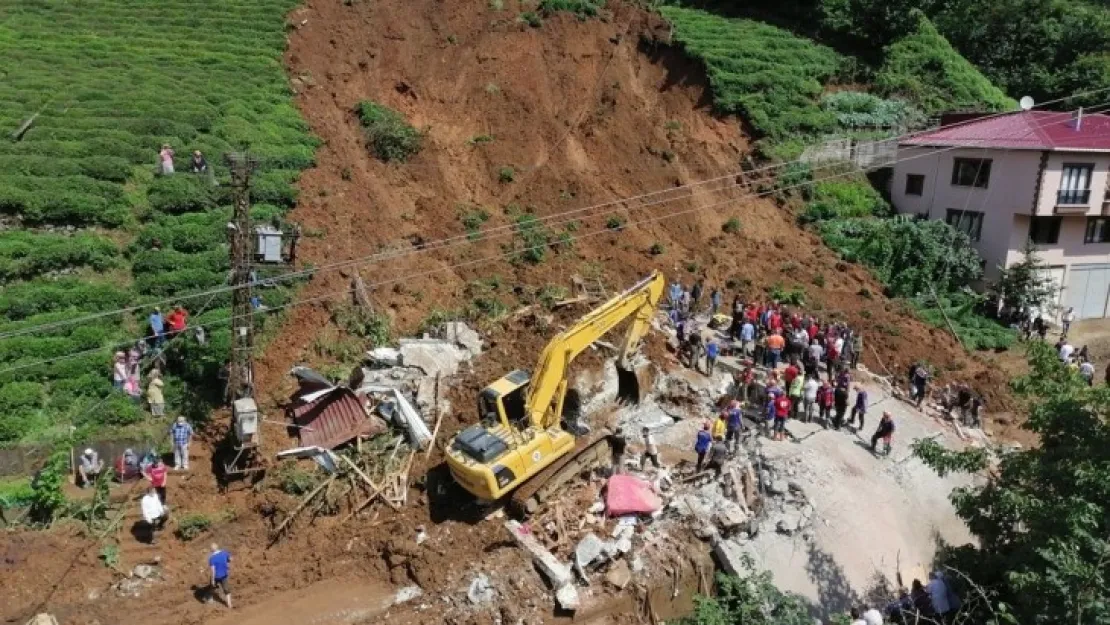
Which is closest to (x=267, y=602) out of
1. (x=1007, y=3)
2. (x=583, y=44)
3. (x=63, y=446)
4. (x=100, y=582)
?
(x=100, y=582)

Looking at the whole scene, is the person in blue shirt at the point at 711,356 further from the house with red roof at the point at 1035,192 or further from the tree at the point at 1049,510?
the house with red roof at the point at 1035,192

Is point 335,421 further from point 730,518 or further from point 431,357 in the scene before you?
point 730,518

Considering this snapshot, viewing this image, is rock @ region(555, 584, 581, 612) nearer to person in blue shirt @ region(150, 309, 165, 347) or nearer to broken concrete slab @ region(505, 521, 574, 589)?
broken concrete slab @ region(505, 521, 574, 589)

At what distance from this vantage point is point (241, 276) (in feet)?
57.2

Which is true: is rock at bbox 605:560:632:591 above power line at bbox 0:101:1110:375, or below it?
below

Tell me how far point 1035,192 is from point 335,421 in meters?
25.8

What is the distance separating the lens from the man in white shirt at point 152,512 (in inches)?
657

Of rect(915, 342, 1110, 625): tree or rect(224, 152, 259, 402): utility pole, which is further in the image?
rect(224, 152, 259, 402): utility pole

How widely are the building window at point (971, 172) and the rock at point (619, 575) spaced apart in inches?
925

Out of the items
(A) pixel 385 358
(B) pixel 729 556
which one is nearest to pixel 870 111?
(A) pixel 385 358

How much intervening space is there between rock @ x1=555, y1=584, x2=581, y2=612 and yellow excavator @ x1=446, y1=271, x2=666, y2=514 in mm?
1886

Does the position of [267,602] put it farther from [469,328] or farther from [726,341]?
[726,341]

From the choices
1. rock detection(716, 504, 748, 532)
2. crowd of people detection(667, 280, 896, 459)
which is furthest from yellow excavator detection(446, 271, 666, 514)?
crowd of people detection(667, 280, 896, 459)

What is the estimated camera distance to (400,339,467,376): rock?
819 inches
